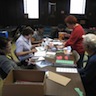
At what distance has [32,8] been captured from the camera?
275 inches

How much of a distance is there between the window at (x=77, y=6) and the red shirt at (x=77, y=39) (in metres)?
3.79

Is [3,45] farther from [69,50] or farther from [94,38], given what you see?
[69,50]

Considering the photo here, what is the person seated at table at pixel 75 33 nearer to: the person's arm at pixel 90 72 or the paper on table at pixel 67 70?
the paper on table at pixel 67 70

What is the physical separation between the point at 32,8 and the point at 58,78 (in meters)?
5.45

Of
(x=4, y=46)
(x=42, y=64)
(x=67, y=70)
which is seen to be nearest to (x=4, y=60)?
(x=4, y=46)

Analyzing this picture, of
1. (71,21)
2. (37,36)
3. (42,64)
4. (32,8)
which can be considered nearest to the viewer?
(42,64)

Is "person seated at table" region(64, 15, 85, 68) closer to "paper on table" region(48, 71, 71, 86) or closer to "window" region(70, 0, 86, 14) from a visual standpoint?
"paper on table" region(48, 71, 71, 86)

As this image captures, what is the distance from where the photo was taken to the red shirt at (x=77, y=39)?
3.14 m

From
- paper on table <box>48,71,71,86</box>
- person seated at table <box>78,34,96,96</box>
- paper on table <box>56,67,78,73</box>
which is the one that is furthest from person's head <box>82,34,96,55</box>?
paper on table <box>48,71,71,86</box>

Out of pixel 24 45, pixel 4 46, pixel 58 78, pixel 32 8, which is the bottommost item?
pixel 58 78

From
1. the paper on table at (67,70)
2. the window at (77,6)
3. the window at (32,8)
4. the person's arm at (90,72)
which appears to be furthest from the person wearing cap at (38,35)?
the window at (77,6)

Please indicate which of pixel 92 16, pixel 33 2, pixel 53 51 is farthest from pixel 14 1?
pixel 53 51

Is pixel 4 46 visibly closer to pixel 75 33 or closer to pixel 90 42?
pixel 90 42

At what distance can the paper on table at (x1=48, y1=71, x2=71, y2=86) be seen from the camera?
6.17ft
